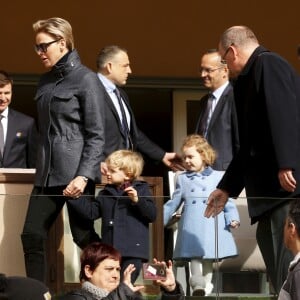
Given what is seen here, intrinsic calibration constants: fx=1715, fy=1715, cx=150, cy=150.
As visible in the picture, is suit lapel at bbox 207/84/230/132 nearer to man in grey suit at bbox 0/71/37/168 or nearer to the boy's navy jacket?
man in grey suit at bbox 0/71/37/168

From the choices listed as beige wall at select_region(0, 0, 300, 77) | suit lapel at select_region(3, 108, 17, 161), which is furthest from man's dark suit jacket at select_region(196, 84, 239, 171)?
beige wall at select_region(0, 0, 300, 77)

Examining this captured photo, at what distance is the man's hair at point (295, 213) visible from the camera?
9539 mm

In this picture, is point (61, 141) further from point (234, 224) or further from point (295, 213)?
point (295, 213)

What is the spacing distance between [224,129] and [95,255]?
2.55 meters

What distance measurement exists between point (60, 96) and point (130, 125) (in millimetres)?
1143

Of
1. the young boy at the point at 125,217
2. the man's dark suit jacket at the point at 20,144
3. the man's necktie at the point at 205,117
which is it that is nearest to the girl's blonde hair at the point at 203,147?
the man's necktie at the point at 205,117

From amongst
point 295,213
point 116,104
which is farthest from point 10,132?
point 295,213

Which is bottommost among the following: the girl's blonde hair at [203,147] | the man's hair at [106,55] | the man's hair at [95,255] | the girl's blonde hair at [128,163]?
the man's hair at [95,255]

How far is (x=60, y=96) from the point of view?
1078cm

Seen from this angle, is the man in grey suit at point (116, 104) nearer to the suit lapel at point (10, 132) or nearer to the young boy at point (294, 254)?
the suit lapel at point (10, 132)

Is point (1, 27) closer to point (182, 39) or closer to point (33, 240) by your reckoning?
point (182, 39)

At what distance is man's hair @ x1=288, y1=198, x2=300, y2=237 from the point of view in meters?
9.54

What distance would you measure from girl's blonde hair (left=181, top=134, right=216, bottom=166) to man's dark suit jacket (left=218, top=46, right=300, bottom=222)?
101cm

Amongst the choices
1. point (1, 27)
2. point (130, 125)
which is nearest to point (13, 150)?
point (130, 125)
